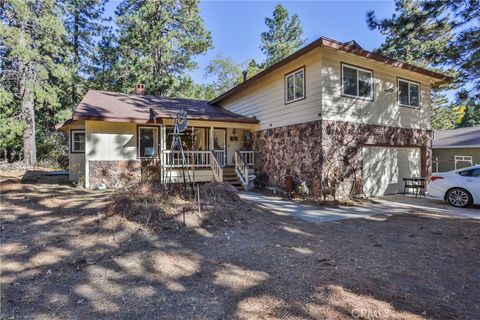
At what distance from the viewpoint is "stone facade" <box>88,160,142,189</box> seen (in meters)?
11.0

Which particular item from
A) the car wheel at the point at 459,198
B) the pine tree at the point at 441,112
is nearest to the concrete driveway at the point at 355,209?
the car wheel at the point at 459,198

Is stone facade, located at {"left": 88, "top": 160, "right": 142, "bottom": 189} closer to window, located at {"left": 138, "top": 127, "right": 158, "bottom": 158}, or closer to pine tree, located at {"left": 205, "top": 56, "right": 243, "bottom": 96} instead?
window, located at {"left": 138, "top": 127, "right": 158, "bottom": 158}

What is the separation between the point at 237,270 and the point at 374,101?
346 inches

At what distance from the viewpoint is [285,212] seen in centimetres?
729

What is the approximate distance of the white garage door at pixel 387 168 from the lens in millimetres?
10227

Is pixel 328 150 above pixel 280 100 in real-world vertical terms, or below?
below

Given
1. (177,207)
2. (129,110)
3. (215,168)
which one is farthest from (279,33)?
(177,207)

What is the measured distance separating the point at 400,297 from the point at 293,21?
31.5m

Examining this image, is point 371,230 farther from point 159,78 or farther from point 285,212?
point 159,78

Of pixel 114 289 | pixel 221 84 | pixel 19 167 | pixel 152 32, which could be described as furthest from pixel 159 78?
pixel 114 289

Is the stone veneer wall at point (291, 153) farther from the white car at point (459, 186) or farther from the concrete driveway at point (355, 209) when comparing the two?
the white car at point (459, 186)

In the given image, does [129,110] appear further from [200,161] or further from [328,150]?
[328,150]

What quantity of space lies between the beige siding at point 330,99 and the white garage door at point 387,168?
3.43 feet

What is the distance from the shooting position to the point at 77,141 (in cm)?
1350
